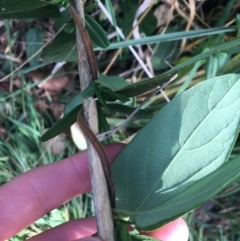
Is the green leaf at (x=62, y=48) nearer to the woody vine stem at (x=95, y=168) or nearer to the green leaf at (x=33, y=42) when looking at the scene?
the woody vine stem at (x=95, y=168)

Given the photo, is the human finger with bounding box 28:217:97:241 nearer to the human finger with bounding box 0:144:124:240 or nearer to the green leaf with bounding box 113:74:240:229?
the human finger with bounding box 0:144:124:240

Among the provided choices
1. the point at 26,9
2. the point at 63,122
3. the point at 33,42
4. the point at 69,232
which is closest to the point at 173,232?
the point at 69,232

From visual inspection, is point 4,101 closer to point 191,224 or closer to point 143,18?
point 143,18

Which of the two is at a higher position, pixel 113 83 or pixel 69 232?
pixel 113 83

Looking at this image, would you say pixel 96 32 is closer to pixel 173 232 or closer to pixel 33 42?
pixel 173 232

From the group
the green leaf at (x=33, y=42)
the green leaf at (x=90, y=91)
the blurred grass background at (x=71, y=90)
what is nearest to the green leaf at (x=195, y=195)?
the green leaf at (x=90, y=91)

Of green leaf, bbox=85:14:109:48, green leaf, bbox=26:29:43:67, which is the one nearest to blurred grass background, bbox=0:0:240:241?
green leaf, bbox=26:29:43:67
